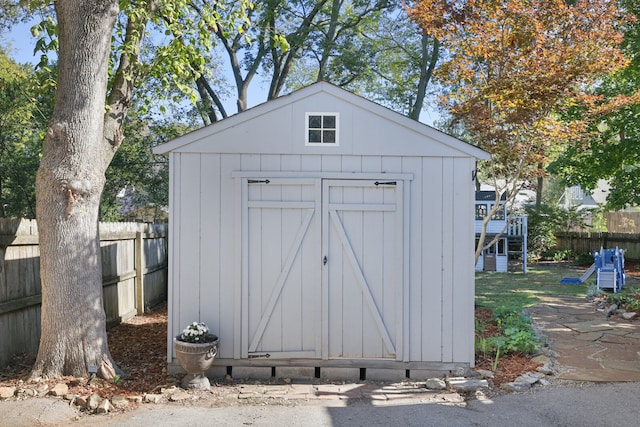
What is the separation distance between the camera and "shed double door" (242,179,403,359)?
5.25m

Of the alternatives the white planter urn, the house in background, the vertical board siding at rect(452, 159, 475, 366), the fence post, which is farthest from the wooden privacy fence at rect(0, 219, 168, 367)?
the house in background

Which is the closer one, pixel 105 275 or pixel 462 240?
pixel 462 240

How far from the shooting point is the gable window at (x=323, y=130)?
5.27 meters

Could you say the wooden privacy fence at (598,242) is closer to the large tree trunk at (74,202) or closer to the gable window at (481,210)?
the gable window at (481,210)

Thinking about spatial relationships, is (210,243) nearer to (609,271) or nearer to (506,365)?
(506,365)

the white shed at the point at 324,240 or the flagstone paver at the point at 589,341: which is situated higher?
the white shed at the point at 324,240

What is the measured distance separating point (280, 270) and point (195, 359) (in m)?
1.15

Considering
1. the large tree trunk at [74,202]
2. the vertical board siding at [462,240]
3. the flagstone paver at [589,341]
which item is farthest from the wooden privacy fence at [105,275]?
the flagstone paver at [589,341]

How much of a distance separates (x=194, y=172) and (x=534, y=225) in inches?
662

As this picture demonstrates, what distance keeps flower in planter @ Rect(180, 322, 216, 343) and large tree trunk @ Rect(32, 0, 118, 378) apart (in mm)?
814

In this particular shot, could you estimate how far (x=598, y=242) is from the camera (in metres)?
18.1

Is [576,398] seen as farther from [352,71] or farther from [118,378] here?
[352,71]

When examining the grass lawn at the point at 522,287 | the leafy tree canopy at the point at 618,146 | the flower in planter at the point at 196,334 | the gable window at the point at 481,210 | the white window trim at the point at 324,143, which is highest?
the leafy tree canopy at the point at 618,146

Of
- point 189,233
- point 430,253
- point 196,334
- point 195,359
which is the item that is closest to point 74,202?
point 189,233
